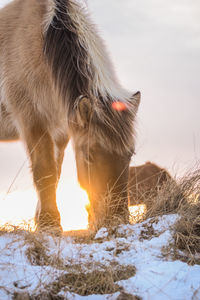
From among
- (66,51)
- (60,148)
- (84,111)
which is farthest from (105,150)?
(60,148)

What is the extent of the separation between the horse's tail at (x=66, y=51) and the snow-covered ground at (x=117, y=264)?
5.28ft

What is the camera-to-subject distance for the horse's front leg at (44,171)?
3926mm

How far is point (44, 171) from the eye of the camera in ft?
13.1

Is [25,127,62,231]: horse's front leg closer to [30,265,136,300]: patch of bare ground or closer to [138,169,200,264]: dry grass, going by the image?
[138,169,200,264]: dry grass

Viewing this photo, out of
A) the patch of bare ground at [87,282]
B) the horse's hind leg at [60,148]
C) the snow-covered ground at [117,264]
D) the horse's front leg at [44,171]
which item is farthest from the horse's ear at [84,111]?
the horse's hind leg at [60,148]

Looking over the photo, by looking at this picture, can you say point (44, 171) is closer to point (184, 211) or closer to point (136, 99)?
point (136, 99)

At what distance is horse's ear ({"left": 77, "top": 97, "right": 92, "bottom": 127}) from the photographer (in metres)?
3.25

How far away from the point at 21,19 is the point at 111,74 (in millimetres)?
1548

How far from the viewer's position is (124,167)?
322 cm

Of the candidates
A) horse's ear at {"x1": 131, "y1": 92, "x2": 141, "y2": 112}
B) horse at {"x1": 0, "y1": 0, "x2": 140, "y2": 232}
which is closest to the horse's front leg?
horse at {"x1": 0, "y1": 0, "x2": 140, "y2": 232}

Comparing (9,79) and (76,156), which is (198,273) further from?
(9,79)

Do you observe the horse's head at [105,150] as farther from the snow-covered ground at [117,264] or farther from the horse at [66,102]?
the snow-covered ground at [117,264]

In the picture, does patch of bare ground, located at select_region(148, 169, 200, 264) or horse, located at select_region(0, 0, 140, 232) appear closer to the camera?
patch of bare ground, located at select_region(148, 169, 200, 264)

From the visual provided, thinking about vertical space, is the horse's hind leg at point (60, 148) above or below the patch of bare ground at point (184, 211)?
below
